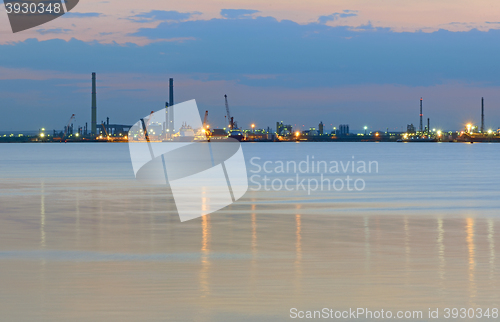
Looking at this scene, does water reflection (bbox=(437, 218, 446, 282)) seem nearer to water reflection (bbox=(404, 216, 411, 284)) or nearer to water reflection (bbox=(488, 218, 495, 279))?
water reflection (bbox=(404, 216, 411, 284))

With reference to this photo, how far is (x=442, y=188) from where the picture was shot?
3600cm

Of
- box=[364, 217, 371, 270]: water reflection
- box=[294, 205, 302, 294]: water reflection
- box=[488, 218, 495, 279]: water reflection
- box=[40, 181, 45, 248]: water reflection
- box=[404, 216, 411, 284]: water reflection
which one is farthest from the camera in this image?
box=[40, 181, 45, 248]: water reflection

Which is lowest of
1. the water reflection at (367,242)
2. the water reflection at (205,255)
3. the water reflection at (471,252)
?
the water reflection at (471,252)

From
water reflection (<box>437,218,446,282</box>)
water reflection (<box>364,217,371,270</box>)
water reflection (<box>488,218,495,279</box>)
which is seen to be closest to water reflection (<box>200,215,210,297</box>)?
water reflection (<box>364,217,371,270</box>)

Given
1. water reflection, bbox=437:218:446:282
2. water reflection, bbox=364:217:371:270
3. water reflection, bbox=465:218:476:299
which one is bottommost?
water reflection, bbox=465:218:476:299

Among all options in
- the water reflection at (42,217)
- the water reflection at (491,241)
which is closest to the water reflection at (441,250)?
the water reflection at (491,241)

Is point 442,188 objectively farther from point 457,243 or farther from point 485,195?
point 457,243

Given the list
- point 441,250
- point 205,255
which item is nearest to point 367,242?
point 441,250

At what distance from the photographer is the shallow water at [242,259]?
34.2 ft

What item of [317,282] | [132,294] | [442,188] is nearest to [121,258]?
[132,294]

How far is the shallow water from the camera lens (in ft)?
34.2

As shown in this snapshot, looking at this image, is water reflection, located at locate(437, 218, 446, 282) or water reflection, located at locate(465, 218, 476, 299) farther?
water reflection, located at locate(437, 218, 446, 282)

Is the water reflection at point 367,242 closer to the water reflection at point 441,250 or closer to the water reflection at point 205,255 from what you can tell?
the water reflection at point 441,250

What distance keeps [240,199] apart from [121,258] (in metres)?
14.9
